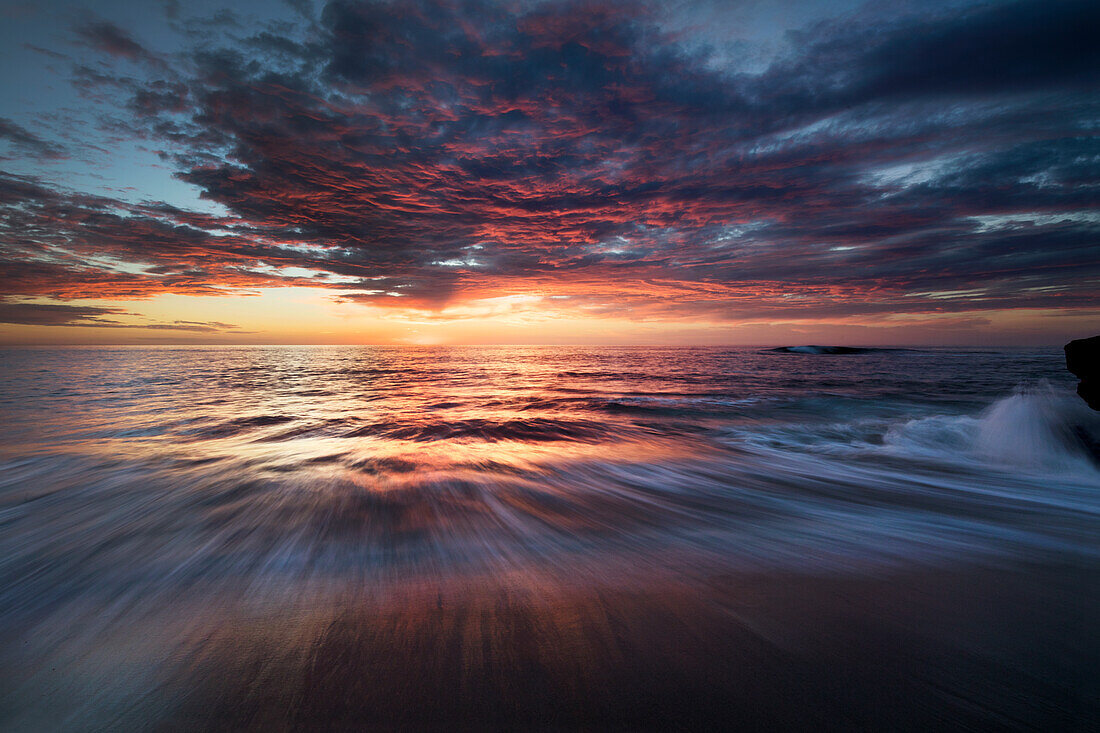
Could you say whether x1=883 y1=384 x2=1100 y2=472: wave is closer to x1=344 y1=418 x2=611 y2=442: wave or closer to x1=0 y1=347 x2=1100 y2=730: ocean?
x1=0 y1=347 x2=1100 y2=730: ocean

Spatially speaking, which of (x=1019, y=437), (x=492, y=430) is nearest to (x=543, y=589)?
(x=492, y=430)

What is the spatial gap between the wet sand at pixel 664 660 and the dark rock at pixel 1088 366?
763 centimetres

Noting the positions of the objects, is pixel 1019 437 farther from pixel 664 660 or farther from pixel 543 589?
pixel 543 589

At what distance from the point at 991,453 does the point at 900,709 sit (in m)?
8.36

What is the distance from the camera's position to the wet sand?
1.67m

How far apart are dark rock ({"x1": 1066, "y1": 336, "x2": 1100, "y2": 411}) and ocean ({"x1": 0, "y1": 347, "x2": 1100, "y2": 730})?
0.62 m

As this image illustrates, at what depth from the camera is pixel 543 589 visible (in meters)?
2.68

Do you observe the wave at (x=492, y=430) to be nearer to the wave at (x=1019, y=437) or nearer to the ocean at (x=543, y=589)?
the ocean at (x=543, y=589)

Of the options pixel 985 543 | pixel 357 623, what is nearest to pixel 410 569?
pixel 357 623

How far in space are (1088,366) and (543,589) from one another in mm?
10830

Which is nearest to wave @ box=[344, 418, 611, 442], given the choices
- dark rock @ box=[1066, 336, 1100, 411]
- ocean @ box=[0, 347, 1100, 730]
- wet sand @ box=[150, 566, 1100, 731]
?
ocean @ box=[0, 347, 1100, 730]

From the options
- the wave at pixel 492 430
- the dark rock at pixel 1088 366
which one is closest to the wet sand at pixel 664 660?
the wave at pixel 492 430

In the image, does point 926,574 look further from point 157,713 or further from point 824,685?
point 157,713

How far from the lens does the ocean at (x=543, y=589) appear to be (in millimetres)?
1745
